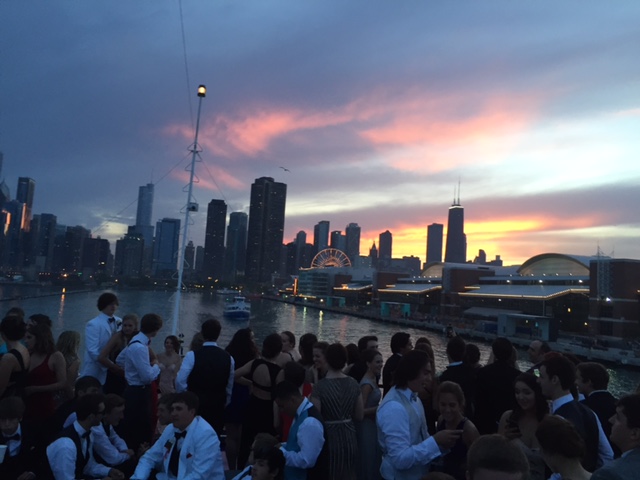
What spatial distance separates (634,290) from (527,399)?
47.1 metres

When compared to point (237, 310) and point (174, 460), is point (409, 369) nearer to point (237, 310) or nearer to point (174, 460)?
point (174, 460)

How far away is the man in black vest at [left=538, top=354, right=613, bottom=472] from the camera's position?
3.16 meters

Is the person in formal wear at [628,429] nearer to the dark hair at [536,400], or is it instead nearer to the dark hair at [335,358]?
the dark hair at [536,400]

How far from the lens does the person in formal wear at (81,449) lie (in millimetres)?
3473

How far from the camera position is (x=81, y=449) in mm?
3611

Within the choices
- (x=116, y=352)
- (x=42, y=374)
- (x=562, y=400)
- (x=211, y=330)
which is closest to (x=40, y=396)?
(x=42, y=374)

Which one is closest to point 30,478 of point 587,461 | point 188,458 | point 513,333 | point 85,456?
point 85,456

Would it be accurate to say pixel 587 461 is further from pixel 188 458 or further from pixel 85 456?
pixel 85 456

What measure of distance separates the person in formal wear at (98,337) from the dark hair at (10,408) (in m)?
1.47

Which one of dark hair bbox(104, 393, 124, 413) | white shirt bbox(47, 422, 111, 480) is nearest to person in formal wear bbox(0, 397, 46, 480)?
white shirt bbox(47, 422, 111, 480)

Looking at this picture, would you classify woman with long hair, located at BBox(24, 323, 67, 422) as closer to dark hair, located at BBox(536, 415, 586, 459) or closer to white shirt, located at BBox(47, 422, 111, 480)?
white shirt, located at BBox(47, 422, 111, 480)

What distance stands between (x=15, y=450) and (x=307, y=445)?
2.40 meters

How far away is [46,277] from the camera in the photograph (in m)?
137

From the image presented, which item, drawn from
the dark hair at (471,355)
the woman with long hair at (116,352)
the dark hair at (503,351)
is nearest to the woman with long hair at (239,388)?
the woman with long hair at (116,352)
